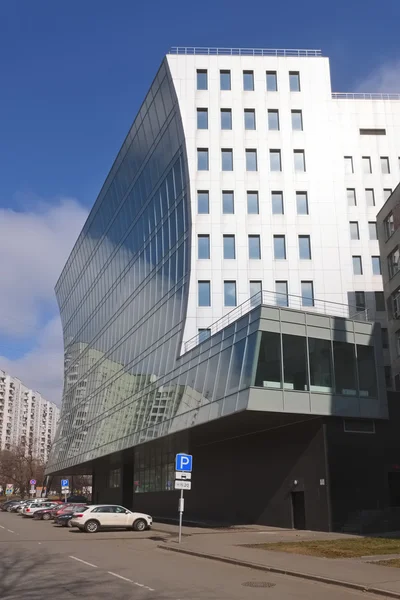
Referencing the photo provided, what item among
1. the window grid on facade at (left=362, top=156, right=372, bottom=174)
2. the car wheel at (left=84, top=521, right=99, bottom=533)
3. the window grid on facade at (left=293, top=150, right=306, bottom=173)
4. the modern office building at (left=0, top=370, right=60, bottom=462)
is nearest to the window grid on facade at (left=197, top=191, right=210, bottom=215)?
the window grid on facade at (left=293, top=150, right=306, bottom=173)

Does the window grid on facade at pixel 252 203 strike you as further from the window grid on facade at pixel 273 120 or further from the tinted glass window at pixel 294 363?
the tinted glass window at pixel 294 363

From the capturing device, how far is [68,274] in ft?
279

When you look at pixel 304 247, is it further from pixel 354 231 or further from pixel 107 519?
pixel 107 519

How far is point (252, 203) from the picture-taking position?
46.2 meters

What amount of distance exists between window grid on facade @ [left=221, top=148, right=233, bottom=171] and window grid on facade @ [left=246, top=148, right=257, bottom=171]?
1.23m

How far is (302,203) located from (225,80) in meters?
11.4

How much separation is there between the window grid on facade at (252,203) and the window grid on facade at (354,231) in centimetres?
866

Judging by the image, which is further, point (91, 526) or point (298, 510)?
point (91, 526)

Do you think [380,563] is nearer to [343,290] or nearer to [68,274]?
[343,290]

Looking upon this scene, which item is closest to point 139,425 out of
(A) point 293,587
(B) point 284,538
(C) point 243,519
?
(C) point 243,519

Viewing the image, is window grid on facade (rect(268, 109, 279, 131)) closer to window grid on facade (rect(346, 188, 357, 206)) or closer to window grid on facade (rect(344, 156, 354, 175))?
window grid on facade (rect(344, 156, 354, 175))

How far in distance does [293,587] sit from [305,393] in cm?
1560

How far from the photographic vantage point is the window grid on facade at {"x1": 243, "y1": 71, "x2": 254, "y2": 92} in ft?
158

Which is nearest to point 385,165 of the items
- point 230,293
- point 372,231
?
point 372,231
